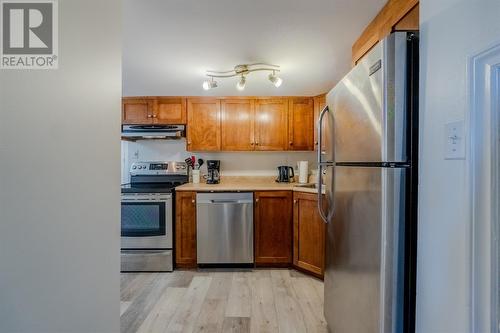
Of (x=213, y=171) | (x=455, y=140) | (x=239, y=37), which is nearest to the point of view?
(x=455, y=140)

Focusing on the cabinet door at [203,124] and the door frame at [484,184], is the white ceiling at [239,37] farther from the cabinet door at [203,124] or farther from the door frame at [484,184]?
the door frame at [484,184]

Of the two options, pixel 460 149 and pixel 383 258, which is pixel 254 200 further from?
pixel 460 149

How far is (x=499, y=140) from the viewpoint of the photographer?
0.73 metres

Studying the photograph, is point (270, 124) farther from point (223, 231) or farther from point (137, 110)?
point (137, 110)

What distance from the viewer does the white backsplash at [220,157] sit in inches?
148

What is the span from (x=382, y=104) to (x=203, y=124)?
2.69 m

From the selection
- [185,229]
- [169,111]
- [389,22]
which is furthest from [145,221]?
[389,22]

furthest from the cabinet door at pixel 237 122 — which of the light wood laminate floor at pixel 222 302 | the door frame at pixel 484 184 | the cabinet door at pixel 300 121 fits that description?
the door frame at pixel 484 184

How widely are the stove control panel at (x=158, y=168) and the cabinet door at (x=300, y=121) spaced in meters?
1.51

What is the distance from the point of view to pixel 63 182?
978mm

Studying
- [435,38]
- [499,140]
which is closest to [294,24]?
[435,38]

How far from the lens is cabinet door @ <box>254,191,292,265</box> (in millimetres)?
3064

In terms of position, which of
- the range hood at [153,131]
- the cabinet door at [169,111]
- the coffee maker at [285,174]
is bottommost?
the coffee maker at [285,174]

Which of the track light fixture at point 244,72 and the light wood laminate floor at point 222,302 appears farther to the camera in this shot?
the track light fixture at point 244,72
